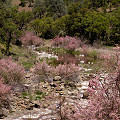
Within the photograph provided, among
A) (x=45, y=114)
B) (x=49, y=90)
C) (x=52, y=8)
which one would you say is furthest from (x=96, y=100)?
(x=52, y=8)

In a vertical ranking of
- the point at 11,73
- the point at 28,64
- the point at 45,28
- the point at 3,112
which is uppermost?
the point at 45,28

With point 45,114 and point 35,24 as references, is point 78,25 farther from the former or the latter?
point 45,114

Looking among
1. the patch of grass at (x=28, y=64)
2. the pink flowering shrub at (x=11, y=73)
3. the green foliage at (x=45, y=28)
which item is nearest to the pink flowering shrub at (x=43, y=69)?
the pink flowering shrub at (x=11, y=73)

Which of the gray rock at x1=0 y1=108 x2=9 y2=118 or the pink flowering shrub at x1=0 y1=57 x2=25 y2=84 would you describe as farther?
the pink flowering shrub at x1=0 y1=57 x2=25 y2=84

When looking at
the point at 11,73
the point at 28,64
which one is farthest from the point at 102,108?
the point at 28,64

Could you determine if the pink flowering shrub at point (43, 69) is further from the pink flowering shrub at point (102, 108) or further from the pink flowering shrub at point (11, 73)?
the pink flowering shrub at point (102, 108)

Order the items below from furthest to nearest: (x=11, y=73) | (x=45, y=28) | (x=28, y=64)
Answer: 1. (x=45, y=28)
2. (x=28, y=64)
3. (x=11, y=73)

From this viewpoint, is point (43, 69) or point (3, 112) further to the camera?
point (43, 69)

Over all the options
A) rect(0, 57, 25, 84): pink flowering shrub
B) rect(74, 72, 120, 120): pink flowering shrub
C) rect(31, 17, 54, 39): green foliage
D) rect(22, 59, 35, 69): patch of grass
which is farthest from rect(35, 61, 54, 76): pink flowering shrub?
rect(31, 17, 54, 39): green foliage

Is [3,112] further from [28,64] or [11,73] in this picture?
[28,64]

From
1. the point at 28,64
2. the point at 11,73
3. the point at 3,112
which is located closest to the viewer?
the point at 3,112

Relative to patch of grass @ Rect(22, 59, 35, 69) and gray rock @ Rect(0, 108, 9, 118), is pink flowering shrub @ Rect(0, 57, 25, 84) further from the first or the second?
patch of grass @ Rect(22, 59, 35, 69)

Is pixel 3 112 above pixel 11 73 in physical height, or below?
below

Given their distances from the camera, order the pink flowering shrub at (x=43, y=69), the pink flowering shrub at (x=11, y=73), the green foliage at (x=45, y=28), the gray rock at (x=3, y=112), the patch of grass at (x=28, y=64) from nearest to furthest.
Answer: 1. the gray rock at (x=3, y=112)
2. the pink flowering shrub at (x=11, y=73)
3. the pink flowering shrub at (x=43, y=69)
4. the patch of grass at (x=28, y=64)
5. the green foliage at (x=45, y=28)
